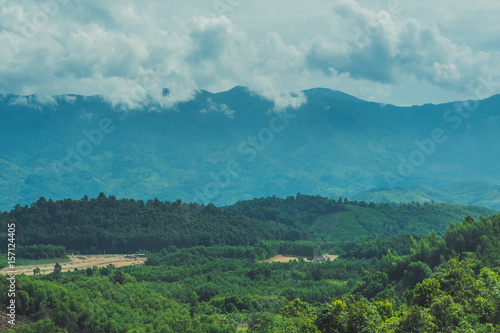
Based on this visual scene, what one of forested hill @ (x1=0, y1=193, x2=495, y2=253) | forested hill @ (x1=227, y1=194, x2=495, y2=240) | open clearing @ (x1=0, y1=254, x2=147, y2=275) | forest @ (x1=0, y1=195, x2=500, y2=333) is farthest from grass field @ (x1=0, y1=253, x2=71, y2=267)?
forested hill @ (x1=227, y1=194, x2=495, y2=240)

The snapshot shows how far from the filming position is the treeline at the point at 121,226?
13075 centimetres

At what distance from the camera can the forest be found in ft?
114

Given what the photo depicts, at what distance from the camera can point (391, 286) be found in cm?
6962

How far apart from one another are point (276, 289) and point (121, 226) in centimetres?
6793

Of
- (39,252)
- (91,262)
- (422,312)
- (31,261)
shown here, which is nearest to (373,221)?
(91,262)

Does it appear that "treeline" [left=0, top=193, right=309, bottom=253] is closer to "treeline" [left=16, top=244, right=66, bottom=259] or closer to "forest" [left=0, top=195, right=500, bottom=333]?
"forest" [left=0, top=195, right=500, bottom=333]

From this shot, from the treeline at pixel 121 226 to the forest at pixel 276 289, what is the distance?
2.81 ft

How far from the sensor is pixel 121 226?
141 m

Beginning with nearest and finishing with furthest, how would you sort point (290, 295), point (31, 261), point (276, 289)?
point (290, 295) → point (276, 289) → point (31, 261)

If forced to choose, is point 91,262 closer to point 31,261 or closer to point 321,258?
point 31,261

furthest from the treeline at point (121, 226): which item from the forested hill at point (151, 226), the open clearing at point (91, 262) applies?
the open clearing at point (91, 262)

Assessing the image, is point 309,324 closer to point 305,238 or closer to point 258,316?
point 258,316

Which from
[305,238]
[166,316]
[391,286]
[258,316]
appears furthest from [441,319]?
[305,238]

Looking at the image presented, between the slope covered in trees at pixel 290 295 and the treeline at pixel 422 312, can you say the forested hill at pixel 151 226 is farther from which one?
the treeline at pixel 422 312
